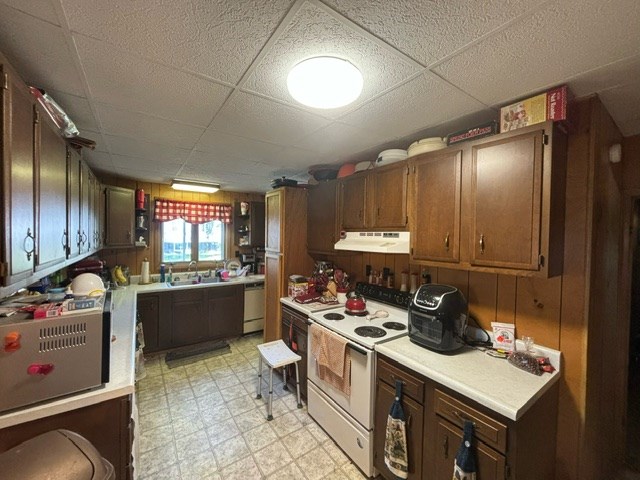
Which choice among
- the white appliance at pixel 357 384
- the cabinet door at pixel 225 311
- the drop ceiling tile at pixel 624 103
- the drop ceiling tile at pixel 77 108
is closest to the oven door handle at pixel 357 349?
the white appliance at pixel 357 384

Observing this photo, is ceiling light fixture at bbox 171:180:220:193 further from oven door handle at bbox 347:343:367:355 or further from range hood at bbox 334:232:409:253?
oven door handle at bbox 347:343:367:355

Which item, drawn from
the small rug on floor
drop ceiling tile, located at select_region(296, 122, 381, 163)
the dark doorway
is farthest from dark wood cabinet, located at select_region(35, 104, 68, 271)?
the dark doorway

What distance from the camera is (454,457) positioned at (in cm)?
129

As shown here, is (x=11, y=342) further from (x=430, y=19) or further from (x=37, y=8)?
(x=430, y=19)

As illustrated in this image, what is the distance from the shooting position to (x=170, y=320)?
3369mm

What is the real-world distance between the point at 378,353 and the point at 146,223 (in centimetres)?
359

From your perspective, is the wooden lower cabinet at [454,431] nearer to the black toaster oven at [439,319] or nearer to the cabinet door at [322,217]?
the black toaster oven at [439,319]

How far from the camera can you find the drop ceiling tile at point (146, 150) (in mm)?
2123

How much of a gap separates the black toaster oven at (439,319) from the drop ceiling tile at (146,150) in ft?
7.47

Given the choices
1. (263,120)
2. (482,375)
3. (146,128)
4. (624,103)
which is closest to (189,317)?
(146,128)

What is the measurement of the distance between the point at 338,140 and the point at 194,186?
2.59 metres

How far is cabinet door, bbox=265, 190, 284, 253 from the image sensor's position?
9.78 feet

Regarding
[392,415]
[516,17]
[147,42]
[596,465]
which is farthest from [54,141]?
[596,465]

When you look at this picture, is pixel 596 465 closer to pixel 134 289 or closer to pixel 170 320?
pixel 170 320
